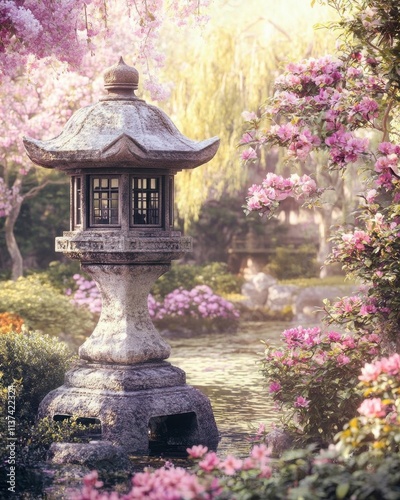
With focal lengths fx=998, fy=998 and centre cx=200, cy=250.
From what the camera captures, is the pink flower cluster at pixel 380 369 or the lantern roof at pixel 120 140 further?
the lantern roof at pixel 120 140

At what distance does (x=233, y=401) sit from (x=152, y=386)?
104 inches

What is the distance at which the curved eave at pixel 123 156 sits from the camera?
9133 mm

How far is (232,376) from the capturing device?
14148 millimetres

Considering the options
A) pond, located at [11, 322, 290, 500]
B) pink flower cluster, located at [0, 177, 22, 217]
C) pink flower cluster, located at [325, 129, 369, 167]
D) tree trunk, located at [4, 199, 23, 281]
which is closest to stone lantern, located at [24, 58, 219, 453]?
pond, located at [11, 322, 290, 500]

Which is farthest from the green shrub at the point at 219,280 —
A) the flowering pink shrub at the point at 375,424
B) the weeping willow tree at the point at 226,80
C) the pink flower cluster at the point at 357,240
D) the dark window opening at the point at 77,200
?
the flowering pink shrub at the point at 375,424

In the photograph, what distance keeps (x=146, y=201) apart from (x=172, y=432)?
2.30m

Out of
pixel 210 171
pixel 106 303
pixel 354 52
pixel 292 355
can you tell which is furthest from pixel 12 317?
pixel 210 171

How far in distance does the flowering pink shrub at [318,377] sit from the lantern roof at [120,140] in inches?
80.4

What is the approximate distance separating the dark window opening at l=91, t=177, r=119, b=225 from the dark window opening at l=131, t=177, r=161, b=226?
176 mm

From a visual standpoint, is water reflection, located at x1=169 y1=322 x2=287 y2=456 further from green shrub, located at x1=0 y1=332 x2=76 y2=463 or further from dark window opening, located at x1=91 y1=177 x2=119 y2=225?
dark window opening, located at x1=91 y1=177 x2=119 y2=225

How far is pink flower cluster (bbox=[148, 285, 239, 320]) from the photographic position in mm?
21219

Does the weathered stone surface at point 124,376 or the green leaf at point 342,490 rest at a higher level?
the weathered stone surface at point 124,376

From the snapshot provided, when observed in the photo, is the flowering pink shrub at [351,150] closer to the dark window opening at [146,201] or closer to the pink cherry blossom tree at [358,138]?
the pink cherry blossom tree at [358,138]

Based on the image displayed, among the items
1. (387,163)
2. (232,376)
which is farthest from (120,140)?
(232,376)
